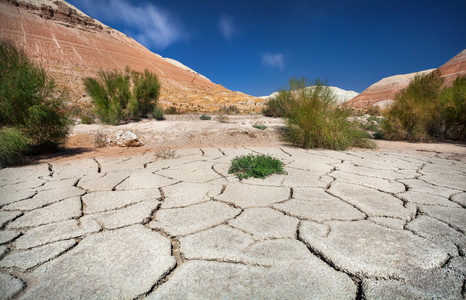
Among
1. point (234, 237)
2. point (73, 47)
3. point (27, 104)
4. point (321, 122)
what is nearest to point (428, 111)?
point (321, 122)

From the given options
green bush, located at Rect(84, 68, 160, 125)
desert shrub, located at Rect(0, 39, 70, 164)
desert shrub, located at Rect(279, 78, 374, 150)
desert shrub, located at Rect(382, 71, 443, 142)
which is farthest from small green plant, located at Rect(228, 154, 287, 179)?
green bush, located at Rect(84, 68, 160, 125)

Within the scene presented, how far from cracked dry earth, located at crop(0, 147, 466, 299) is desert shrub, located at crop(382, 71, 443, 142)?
3941 millimetres

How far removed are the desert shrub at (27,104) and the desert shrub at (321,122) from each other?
14.3 ft

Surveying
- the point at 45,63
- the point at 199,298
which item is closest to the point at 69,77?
the point at 45,63

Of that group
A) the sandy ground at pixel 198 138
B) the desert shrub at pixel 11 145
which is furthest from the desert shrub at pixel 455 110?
the desert shrub at pixel 11 145

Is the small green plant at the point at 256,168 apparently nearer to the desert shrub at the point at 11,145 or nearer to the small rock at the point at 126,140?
the small rock at the point at 126,140

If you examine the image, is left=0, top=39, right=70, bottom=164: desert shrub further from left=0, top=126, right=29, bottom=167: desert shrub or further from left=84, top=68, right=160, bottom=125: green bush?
left=84, top=68, right=160, bottom=125: green bush

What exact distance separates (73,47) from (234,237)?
39.1m

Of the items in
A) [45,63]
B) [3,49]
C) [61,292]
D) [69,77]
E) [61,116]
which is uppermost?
[45,63]

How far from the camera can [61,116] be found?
141 inches

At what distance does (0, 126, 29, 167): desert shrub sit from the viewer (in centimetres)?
278

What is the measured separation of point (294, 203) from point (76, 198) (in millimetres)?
1806

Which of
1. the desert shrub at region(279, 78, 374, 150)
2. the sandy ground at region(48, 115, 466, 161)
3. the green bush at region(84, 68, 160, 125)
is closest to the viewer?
the desert shrub at region(279, 78, 374, 150)

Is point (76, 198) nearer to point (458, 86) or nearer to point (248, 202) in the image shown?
point (248, 202)
